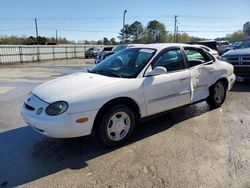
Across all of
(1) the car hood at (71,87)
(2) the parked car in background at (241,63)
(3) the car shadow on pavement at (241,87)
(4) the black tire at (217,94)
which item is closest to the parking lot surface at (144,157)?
(4) the black tire at (217,94)

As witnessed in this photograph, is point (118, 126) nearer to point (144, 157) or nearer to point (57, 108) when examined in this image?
point (144, 157)

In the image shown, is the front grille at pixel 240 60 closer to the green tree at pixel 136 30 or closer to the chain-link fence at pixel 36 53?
the chain-link fence at pixel 36 53

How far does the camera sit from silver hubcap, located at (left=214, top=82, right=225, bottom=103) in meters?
6.12

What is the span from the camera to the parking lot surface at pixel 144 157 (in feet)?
10.6

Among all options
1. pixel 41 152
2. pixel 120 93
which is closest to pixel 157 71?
pixel 120 93

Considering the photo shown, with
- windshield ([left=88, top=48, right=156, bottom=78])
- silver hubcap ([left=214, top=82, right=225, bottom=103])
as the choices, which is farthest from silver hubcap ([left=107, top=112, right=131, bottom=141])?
silver hubcap ([left=214, top=82, right=225, bottom=103])

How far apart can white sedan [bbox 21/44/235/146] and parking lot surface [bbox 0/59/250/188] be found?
1.25 ft

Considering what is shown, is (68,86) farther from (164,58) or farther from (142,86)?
(164,58)

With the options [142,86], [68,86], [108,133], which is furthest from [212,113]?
[68,86]

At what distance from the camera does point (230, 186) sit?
121 inches

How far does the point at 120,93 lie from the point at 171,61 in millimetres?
1489

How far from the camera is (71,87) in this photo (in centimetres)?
408

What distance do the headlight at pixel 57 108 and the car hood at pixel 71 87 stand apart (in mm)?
65

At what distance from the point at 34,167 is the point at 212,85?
13.8 feet
